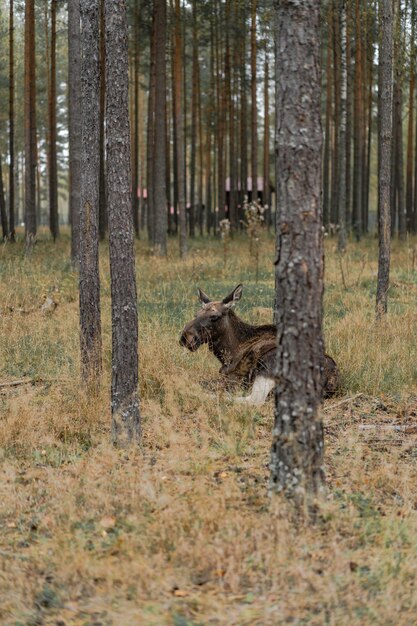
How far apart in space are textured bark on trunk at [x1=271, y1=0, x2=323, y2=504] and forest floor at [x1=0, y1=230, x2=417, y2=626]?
38 centimetres

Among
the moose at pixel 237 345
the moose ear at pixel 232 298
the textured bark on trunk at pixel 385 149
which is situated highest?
the textured bark on trunk at pixel 385 149

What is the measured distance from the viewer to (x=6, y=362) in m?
10.2

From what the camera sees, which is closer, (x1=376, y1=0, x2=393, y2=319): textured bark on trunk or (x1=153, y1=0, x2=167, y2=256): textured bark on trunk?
(x1=376, y1=0, x2=393, y2=319): textured bark on trunk

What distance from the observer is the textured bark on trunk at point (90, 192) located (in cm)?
825

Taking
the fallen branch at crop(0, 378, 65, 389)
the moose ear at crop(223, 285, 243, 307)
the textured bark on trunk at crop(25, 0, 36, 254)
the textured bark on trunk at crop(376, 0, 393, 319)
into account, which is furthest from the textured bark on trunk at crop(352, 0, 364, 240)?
the fallen branch at crop(0, 378, 65, 389)

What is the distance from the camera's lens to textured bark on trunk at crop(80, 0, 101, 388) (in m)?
8.25

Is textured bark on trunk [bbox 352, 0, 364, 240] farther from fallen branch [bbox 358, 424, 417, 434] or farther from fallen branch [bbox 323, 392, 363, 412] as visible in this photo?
fallen branch [bbox 358, 424, 417, 434]

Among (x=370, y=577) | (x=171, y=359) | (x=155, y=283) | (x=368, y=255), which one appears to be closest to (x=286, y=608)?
(x=370, y=577)

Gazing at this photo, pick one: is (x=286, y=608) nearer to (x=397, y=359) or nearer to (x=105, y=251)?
(x=397, y=359)

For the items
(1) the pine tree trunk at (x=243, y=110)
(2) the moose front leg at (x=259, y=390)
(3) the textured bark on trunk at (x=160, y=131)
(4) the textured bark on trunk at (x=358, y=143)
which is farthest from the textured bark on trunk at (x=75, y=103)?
(1) the pine tree trunk at (x=243, y=110)

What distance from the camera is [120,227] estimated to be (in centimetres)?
689

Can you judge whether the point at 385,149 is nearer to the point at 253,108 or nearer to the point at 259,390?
the point at 259,390

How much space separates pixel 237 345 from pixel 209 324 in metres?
0.45

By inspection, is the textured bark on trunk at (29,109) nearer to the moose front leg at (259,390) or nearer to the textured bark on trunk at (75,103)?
the textured bark on trunk at (75,103)
